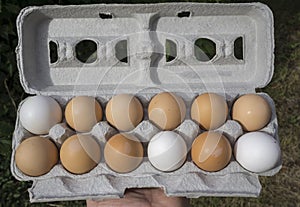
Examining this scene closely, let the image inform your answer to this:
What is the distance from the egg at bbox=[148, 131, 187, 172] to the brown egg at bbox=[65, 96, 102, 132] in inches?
6.9

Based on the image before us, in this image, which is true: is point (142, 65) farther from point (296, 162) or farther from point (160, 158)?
point (296, 162)

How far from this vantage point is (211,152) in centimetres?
114

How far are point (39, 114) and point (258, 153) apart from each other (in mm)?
579

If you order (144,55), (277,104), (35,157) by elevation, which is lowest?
(277,104)

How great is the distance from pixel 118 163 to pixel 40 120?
244mm

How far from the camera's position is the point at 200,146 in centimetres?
116

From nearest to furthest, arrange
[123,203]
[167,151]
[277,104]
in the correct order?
[167,151]
[123,203]
[277,104]

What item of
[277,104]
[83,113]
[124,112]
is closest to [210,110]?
[124,112]

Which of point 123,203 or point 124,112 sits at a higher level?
point 124,112

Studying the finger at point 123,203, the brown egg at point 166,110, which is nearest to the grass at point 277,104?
the finger at point 123,203

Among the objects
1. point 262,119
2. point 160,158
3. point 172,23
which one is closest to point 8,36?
point 172,23

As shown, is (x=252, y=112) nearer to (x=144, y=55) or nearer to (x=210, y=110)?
(x=210, y=110)

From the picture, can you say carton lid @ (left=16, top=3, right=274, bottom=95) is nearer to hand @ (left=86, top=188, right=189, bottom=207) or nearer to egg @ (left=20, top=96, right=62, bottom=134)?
egg @ (left=20, top=96, right=62, bottom=134)

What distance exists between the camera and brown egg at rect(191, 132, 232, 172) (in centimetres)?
114
